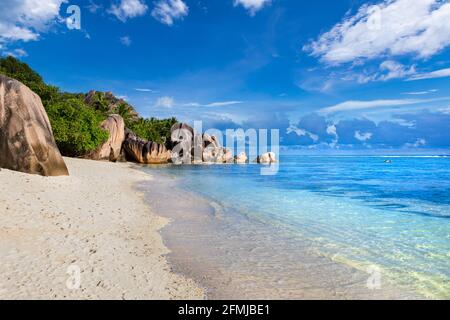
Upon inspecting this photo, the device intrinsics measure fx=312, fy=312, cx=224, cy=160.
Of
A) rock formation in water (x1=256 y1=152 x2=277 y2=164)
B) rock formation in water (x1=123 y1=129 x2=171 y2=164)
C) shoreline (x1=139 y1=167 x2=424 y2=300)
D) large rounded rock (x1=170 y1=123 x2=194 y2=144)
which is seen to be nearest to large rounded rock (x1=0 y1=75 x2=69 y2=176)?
shoreline (x1=139 y1=167 x2=424 y2=300)

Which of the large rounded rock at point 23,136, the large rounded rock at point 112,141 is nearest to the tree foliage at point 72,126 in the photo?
the large rounded rock at point 112,141

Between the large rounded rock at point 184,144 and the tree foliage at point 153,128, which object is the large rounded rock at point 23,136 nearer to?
the large rounded rock at point 184,144

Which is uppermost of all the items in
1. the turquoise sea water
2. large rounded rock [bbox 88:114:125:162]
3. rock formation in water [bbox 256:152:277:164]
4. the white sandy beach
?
large rounded rock [bbox 88:114:125:162]

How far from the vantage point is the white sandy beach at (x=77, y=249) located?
510 centimetres

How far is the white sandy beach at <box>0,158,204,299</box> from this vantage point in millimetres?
5102

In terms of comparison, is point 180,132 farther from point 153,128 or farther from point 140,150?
point 140,150

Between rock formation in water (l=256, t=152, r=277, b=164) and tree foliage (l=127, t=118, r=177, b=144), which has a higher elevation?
tree foliage (l=127, t=118, r=177, b=144)

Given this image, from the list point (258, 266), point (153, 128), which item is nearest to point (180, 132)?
point (153, 128)

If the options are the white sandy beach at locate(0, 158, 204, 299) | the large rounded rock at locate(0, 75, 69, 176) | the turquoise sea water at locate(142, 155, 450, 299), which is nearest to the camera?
the white sandy beach at locate(0, 158, 204, 299)

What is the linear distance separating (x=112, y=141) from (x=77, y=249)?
39.4m

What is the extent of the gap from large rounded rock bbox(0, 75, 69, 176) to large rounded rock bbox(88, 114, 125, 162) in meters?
25.4

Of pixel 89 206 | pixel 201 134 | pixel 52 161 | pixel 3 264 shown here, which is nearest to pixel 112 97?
pixel 201 134

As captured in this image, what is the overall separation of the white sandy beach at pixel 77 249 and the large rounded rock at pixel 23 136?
1864mm

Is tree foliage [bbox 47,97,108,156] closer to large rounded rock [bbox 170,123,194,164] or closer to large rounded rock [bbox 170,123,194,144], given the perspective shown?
large rounded rock [bbox 170,123,194,164]
